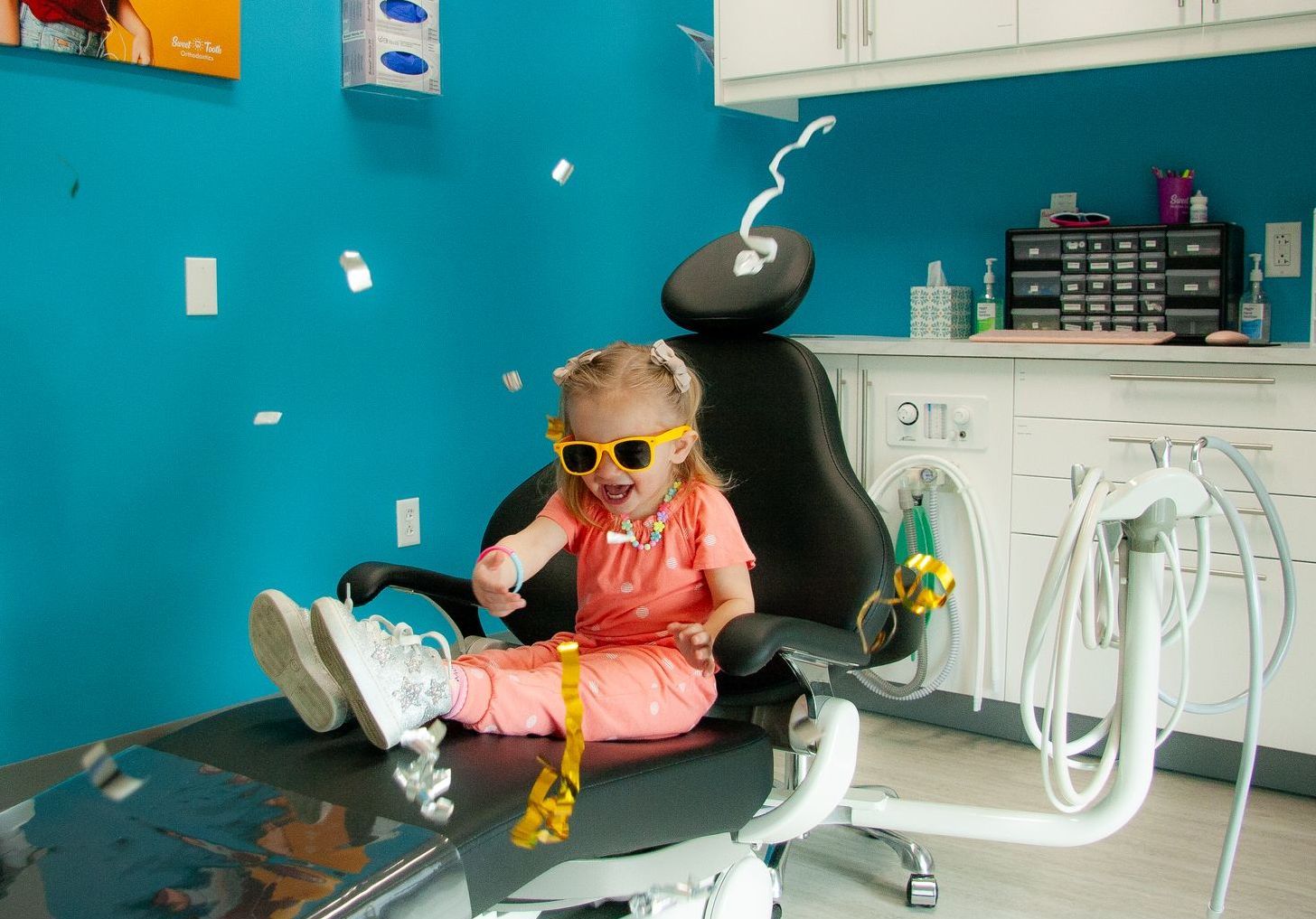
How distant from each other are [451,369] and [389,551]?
18.6 inches

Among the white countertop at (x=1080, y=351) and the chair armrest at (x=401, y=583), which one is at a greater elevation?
the white countertop at (x=1080, y=351)

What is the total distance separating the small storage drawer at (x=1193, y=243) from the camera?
2.69 meters

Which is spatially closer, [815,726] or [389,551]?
[815,726]

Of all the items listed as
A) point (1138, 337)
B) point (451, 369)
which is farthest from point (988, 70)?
point (451, 369)

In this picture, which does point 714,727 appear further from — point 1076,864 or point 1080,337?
point 1080,337

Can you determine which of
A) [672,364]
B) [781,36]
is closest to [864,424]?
[781,36]

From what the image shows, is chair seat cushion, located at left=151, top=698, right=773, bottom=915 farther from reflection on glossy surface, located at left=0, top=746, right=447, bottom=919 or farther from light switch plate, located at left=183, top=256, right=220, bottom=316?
light switch plate, located at left=183, top=256, right=220, bottom=316

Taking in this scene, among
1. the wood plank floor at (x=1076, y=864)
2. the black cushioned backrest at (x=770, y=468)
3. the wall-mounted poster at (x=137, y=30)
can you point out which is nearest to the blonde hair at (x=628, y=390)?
the black cushioned backrest at (x=770, y=468)

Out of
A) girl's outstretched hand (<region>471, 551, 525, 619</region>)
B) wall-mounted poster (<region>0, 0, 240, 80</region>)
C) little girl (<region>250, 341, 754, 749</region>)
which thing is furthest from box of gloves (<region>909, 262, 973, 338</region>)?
girl's outstretched hand (<region>471, 551, 525, 619</region>)

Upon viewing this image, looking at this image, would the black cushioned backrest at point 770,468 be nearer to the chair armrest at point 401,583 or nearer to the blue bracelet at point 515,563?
the chair armrest at point 401,583

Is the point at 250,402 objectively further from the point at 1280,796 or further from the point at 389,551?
the point at 1280,796

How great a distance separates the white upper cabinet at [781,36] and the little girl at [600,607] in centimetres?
156

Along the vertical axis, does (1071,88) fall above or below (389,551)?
above

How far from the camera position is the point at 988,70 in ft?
9.40
